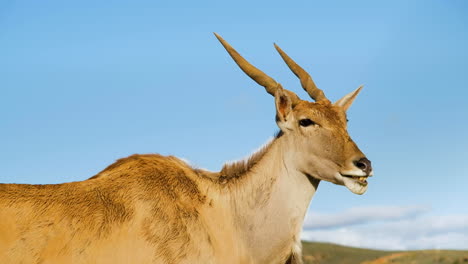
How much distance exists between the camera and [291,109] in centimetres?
1072

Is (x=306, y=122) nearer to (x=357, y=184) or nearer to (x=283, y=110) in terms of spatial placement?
(x=283, y=110)

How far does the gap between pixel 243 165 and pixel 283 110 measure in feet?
4.01

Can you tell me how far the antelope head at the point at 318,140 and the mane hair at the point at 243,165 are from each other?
0.42 metres

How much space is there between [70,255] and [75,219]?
22.1 inches

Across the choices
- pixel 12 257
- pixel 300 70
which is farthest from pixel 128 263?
pixel 300 70

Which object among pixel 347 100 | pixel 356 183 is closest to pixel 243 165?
pixel 356 183

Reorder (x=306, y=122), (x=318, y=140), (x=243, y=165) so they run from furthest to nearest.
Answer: (x=243, y=165), (x=306, y=122), (x=318, y=140)

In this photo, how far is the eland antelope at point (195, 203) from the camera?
969 cm

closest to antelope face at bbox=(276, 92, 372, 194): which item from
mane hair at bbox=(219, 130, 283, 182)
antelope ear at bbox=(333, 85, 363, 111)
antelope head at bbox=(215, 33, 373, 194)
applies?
antelope head at bbox=(215, 33, 373, 194)

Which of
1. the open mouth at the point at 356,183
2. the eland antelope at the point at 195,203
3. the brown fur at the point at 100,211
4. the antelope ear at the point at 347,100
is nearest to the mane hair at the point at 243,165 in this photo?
the eland antelope at the point at 195,203

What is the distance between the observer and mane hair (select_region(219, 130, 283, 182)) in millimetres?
11047

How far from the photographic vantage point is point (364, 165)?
33.0 ft

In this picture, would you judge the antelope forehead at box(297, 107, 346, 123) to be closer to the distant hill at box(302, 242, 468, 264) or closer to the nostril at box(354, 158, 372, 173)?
the nostril at box(354, 158, 372, 173)

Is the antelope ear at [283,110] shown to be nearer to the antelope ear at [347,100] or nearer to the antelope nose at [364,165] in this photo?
the antelope nose at [364,165]
